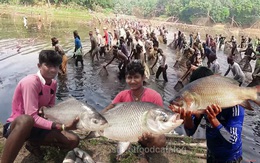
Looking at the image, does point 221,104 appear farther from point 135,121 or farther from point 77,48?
point 77,48

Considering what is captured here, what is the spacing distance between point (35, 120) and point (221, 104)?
2.50 metres

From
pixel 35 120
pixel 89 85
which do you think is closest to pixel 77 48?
pixel 89 85

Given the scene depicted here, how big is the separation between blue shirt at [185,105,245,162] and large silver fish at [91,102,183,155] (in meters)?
0.74

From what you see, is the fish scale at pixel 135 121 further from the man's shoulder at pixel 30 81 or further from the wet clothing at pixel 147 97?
the man's shoulder at pixel 30 81

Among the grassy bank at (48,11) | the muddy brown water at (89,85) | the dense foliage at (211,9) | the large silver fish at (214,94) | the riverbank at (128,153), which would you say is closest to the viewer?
the large silver fish at (214,94)

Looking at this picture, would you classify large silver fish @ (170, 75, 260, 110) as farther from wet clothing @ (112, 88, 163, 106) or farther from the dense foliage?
the dense foliage

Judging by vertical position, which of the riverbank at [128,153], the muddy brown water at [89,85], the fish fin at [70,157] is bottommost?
the muddy brown water at [89,85]

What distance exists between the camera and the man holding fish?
106 inches

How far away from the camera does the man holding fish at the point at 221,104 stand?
8.87ft

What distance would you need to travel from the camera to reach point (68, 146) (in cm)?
394

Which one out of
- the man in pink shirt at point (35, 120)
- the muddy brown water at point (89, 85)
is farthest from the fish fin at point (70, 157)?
the muddy brown water at point (89, 85)

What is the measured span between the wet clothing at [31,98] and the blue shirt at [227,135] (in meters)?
2.27

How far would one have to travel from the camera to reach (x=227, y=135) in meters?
2.93

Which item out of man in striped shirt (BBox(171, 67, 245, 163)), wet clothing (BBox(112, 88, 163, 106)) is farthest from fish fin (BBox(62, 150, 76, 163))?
man in striped shirt (BBox(171, 67, 245, 163))
